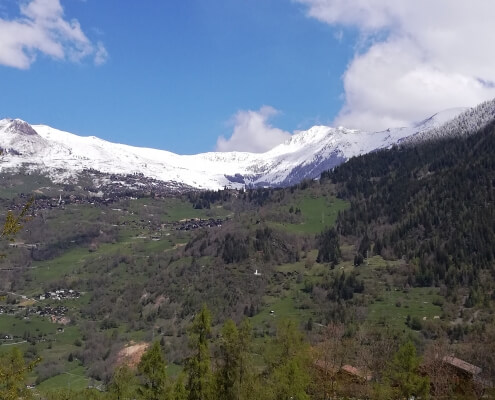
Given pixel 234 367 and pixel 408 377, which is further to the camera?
pixel 408 377

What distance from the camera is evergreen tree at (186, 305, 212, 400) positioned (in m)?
59.8

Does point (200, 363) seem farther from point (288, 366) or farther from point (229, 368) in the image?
point (288, 366)

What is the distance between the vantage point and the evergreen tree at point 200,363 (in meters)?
59.8

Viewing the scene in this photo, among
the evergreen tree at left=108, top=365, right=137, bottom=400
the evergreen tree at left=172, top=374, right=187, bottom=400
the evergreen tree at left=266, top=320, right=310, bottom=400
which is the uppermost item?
the evergreen tree at left=266, top=320, right=310, bottom=400

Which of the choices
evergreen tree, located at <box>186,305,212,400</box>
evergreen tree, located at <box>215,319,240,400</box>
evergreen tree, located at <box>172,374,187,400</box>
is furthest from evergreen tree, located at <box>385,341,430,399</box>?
evergreen tree, located at <box>172,374,187,400</box>

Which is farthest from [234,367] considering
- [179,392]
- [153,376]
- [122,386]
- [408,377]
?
[408,377]

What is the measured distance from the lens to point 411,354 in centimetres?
6944

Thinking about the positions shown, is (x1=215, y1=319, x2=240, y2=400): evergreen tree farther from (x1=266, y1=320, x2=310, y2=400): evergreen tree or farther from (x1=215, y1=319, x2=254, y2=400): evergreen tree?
(x1=266, y1=320, x2=310, y2=400): evergreen tree

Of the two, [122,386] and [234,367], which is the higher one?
[234,367]

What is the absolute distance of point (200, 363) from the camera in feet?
197

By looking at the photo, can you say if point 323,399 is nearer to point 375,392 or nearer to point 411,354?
point 375,392

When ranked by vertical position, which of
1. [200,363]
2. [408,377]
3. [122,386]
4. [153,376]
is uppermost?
[200,363]

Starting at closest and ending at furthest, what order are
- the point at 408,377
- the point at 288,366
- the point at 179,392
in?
the point at 288,366 < the point at 179,392 < the point at 408,377

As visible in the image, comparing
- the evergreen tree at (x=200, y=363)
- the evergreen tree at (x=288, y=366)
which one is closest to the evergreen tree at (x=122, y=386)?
the evergreen tree at (x=200, y=363)
